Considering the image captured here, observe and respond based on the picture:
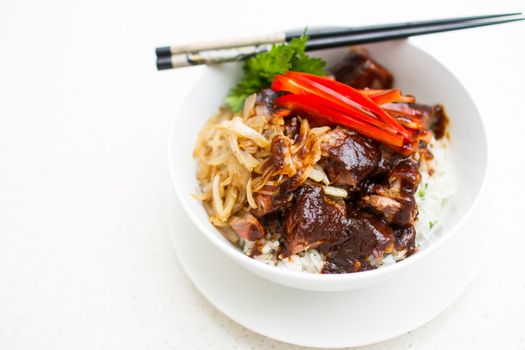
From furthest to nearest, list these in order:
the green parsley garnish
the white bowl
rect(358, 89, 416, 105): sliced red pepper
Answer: the green parsley garnish → rect(358, 89, 416, 105): sliced red pepper → the white bowl

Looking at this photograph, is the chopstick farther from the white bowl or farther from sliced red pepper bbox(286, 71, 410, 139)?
sliced red pepper bbox(286, 71, 410, 139)

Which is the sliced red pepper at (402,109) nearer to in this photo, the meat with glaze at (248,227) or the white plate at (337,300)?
the white plate at (337,300)

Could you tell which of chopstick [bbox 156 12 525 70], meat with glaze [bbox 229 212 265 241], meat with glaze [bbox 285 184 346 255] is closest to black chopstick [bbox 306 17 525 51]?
chopstick [bbox 156 12 525 70]

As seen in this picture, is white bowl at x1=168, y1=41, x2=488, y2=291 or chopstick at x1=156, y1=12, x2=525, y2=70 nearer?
white bowl at x1=168, y1=41, x2=488, y2=291

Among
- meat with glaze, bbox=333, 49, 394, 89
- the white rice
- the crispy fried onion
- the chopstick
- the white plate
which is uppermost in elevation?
the chopstick

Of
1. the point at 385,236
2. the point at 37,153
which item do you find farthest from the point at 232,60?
the point at 37,153

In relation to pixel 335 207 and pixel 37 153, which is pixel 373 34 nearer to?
pixel 335 207

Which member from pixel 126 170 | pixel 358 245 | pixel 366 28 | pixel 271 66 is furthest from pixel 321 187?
pixel 126 170
